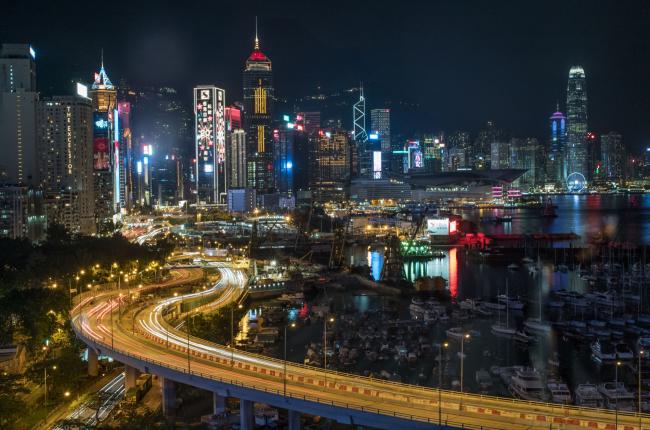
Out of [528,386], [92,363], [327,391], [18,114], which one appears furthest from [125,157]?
[327,391]

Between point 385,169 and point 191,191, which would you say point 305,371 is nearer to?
point 191,191

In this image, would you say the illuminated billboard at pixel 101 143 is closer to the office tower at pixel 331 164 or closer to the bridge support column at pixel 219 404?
the office tower at pixel 331 164

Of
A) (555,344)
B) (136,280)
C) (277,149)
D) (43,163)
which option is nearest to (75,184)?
(43,163)

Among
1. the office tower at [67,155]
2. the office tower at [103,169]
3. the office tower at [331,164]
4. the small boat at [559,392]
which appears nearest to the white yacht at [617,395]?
the small boat at [559,392]

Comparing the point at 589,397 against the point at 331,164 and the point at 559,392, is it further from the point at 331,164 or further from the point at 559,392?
Result: the point at 331,164

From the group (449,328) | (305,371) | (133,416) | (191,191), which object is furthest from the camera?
(191,191)

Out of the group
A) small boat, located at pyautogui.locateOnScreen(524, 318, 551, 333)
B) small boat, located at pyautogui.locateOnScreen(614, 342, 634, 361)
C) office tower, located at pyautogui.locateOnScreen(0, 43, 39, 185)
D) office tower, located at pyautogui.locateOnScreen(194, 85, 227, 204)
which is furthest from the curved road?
office tower, located at pyautogui.locateOnScreen(194, 85, 227, 204)
